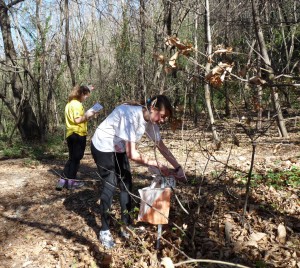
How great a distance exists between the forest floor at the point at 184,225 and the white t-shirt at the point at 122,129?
0.37 meters

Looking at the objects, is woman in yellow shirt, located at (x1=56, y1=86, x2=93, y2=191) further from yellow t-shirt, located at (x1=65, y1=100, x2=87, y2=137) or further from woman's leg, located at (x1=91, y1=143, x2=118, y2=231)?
woman's leg, located at (x1=91, y1=143, x2=118, y2=231)

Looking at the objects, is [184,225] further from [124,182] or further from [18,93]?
[18,93]

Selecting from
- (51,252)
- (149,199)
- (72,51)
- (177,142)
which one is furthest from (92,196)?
(72,51)

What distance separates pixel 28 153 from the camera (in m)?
8.66

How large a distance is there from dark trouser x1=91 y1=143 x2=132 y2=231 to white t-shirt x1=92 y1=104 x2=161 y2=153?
0.09 m

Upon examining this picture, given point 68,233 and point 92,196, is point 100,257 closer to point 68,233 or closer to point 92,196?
point 68,233

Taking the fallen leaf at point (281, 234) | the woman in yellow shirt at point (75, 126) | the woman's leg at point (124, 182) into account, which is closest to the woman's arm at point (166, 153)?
the woman's leg at point (124, 182)

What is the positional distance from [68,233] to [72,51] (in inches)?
455

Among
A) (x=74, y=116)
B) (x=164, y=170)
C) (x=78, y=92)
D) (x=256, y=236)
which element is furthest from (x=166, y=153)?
(x=78, y=92)

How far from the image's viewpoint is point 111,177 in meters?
3.23

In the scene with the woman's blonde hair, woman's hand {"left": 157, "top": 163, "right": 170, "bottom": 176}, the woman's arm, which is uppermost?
the woman's blonde hair

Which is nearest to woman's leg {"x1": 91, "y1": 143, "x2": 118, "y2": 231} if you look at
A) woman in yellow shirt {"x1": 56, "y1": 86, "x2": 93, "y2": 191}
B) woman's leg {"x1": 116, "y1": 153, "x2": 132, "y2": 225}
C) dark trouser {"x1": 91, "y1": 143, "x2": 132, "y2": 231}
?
dark trouser {"x1": 91, "y1": 143, "x2": 132, "y2": 231}

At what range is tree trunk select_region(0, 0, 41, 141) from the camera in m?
10.2

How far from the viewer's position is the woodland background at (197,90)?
112 inches
